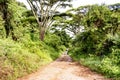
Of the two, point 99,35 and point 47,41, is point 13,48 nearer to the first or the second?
point 99,35

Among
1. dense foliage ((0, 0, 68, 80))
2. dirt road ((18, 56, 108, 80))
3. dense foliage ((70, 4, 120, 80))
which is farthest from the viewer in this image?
dense foliage ((70, 4, 120, 80))

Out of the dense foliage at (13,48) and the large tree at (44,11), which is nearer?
the dense foliage at (13,48)

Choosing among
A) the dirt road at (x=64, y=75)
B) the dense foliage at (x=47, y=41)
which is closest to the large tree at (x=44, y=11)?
the dense foliage at (x=47, y=41)

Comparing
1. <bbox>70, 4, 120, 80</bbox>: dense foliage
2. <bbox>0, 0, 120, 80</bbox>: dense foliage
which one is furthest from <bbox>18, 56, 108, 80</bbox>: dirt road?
<bbox>70, 4, 120, 80</bbox>: dense foliage

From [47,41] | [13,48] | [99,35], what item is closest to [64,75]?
[13,48]

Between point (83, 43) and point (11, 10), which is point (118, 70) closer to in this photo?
point (11, 10)

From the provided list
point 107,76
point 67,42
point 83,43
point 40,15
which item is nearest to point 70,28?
point 67,42

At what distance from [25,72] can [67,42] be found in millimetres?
46386

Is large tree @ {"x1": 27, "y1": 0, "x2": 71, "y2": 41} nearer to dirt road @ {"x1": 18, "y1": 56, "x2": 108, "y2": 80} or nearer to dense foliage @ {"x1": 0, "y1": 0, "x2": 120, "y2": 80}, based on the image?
dense foliage @ {"x1": 0, "y1": 0, "x2": 120, "y2": 80}

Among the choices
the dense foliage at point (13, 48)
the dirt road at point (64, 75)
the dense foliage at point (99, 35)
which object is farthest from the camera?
the dense foliage at point (99, 35)

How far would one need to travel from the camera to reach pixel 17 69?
41.1 feet

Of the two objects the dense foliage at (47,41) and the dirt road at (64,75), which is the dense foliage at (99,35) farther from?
the dirt road at (64,75)

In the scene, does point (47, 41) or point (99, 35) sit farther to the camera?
point (47, 41)

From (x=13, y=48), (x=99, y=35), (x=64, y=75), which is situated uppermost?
(x=13, y=48)
